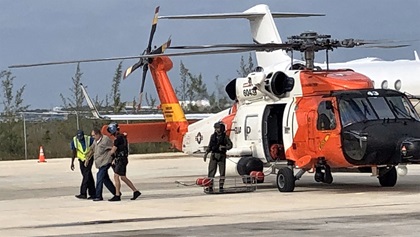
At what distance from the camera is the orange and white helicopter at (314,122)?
17938 mm

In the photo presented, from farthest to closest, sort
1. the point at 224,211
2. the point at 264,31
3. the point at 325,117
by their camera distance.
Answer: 1. the point at 264,31
2. the point at 325,117
3. the point at 224,211

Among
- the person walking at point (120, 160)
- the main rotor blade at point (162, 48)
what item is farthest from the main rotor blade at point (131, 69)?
the person walking at point (120, 160)

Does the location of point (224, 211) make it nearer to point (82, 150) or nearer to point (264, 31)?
point (82, 150)

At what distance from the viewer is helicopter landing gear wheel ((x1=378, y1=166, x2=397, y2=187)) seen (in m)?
19.6

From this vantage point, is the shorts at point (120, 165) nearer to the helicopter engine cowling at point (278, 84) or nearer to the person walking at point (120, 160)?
the person walking at point (120, 160)

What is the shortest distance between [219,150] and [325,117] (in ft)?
8.12

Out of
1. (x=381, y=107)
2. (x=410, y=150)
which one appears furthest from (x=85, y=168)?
(x=410, y=150)

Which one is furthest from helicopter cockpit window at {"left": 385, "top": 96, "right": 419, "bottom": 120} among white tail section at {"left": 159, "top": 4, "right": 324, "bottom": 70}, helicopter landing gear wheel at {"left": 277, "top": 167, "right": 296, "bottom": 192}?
white tail section at {"left": 159, "top": 4, "right": 324, "bottom": 70}

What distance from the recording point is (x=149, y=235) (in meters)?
12.7

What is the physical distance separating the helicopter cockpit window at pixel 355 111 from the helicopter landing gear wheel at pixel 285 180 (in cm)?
169

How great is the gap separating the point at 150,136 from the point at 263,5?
9.67m

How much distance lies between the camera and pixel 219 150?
783 inches

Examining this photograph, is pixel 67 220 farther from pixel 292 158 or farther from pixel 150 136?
pixel 150 136

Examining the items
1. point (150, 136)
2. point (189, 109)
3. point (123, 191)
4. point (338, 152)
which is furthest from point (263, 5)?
point (189, 109)
